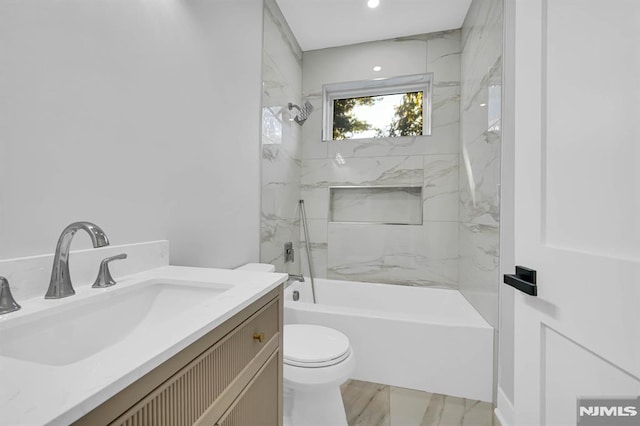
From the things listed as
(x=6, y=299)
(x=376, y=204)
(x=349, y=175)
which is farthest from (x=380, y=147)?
(x=6, y=299)

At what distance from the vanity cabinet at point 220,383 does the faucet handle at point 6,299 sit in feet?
1.36

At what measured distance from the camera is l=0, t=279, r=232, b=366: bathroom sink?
570 millimetres

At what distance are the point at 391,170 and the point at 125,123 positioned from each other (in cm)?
206

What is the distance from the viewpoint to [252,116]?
1870 mm

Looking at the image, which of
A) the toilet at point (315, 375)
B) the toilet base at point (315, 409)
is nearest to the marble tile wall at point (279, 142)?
the toilet at point (315, 375)

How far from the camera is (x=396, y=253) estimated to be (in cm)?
257

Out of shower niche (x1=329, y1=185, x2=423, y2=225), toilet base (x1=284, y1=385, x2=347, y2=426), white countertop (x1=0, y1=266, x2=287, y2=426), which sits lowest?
toilet base (x1=284, y1=385, x2=347, y2=426)

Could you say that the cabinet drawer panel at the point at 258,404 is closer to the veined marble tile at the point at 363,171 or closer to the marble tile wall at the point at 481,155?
the marble tile wall at the point at 481,155

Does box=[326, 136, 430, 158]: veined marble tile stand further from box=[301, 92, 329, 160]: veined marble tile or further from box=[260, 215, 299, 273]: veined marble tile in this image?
box=[260, 215, 299, 273]: veined marble tile

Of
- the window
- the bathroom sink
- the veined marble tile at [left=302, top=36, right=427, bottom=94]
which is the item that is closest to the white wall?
the bathroom sink

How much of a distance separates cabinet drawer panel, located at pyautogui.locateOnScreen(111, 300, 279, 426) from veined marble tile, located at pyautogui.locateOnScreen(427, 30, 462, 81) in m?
2.52

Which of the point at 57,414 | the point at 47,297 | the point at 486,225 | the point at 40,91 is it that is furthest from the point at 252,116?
the point at 57,414

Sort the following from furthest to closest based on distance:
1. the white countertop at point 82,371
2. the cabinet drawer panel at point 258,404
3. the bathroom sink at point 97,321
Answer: the cabinet drawer panel at point 258,404
the bathroom sink at point 97,321
the white countertop at point 82,371

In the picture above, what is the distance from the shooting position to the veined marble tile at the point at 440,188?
2436mm
